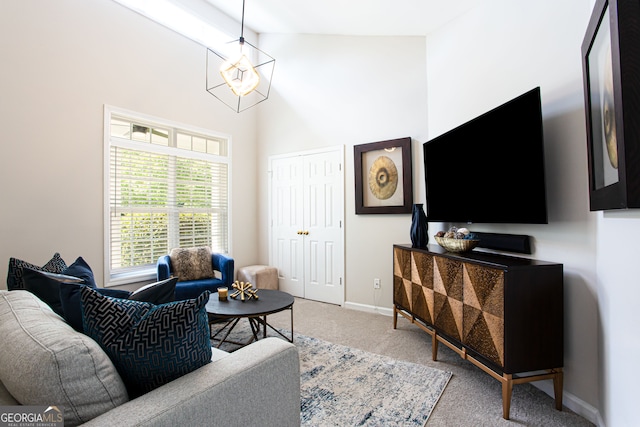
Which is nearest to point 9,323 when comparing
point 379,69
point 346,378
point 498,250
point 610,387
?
point 346,378

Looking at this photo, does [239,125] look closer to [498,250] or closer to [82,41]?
[82,41]

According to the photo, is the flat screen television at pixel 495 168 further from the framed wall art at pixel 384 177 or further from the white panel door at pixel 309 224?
the white panel door at pixel 309 224

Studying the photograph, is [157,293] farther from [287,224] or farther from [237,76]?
[287,224]

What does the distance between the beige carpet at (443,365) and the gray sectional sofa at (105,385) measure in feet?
4.11

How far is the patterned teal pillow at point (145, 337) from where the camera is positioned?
35.8 inches

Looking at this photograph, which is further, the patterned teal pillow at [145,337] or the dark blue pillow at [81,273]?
the dark blue pillow at [81,273]

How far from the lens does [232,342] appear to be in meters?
2.77

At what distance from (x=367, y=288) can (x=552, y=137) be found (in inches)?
99.4

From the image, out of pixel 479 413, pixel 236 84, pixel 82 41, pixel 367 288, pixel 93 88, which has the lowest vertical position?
pixel 479 413

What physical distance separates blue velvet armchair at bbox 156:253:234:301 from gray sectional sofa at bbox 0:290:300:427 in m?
2.19

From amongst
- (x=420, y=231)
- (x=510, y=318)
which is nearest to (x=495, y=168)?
(x=420, y=231)

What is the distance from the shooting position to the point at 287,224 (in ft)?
15.3

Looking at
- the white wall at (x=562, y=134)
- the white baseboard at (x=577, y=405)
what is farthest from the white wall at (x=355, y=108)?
the white baseboard at (x=577, y=405)

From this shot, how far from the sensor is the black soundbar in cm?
219
